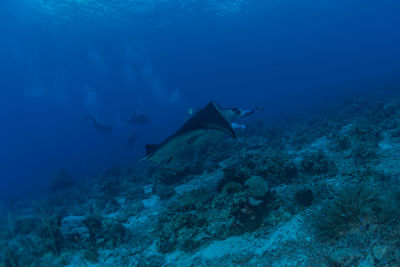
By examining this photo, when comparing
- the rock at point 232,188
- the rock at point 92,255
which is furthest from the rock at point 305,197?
the rock at point 92,255

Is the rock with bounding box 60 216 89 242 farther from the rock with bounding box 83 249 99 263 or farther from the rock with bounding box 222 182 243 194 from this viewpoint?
the rock with bounding box 222 182 243 194

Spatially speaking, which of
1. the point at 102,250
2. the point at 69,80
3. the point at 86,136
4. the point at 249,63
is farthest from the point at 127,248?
the point at 249,63

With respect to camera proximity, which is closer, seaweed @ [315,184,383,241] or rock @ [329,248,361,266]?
rock @ [329,248,361,266]

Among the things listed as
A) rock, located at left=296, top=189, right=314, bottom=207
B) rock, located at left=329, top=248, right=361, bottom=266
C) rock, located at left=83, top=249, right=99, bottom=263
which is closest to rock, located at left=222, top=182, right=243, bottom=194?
rock, located at left=296, top=189, right=314, bottom=207

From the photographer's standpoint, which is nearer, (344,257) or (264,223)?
(344,257)

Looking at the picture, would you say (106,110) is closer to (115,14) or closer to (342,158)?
(115,14)

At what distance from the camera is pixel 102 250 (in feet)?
16.9

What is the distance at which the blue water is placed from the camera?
34469 millimetres

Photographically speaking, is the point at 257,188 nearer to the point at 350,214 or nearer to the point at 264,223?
the point at 264,223

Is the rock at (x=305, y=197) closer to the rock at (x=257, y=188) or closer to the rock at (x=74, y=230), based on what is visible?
the rock at (x=257, y=188)

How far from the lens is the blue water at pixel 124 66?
3447 cm

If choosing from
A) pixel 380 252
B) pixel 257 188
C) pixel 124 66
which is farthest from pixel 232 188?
pixel 124 66

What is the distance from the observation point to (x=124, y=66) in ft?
280

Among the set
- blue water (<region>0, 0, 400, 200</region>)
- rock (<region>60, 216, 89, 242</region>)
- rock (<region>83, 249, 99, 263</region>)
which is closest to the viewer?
rock (<region>83, 249, 99, 263</region>)
